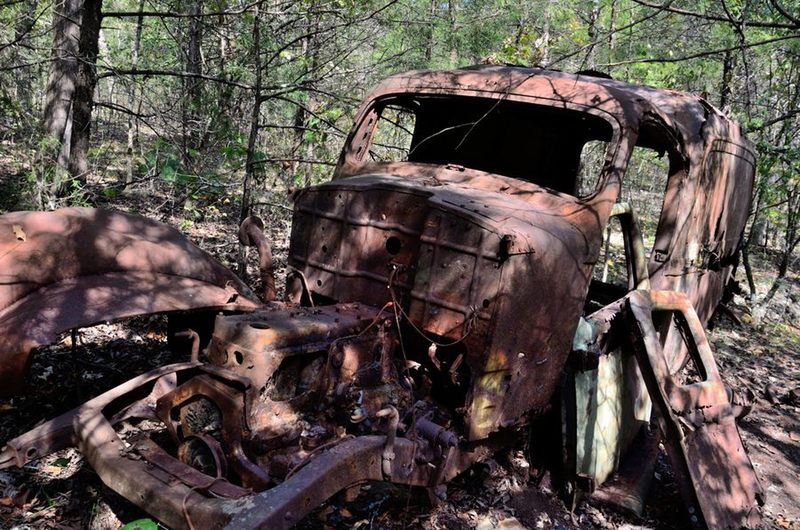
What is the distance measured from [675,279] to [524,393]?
2304 mm

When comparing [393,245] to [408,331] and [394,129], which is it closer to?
[408,331]

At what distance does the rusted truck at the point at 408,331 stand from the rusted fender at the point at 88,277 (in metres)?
0.01

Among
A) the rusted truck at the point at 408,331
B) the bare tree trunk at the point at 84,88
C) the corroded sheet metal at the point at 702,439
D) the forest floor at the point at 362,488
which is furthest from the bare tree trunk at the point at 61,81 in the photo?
the corroded sheet metal at the point at 702,439

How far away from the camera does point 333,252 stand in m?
3.70

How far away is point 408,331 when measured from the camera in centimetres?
344

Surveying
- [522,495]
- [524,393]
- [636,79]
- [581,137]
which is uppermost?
[636,79]

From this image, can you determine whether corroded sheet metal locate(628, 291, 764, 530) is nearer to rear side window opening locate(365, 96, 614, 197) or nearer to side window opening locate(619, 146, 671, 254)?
rear side window opening locate(365, 96, 614, 197)

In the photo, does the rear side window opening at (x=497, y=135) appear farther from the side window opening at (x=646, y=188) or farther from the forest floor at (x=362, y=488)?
the side window opening at (x=646, y=188)

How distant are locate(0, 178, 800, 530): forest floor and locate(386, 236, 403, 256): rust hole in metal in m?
1.34

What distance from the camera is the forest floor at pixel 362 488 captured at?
3.12m

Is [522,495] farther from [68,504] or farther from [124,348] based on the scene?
[124,348]

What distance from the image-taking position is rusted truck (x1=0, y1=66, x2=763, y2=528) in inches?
104

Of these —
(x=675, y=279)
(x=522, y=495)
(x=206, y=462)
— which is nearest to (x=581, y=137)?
(x=675, y=279)

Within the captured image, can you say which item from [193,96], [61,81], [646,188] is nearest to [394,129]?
[193,96]
